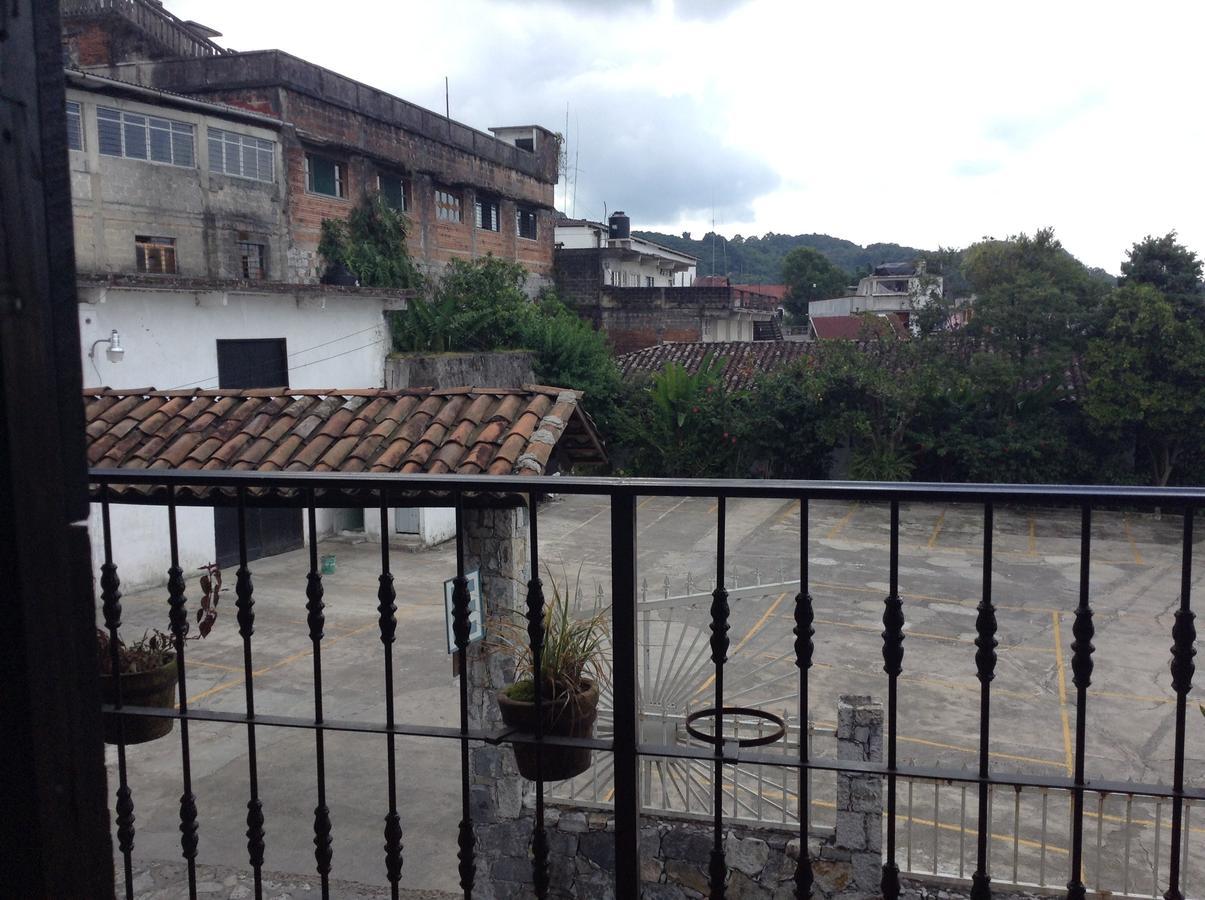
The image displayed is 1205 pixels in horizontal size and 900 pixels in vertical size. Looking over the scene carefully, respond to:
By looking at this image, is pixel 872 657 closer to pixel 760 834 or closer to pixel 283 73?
pixel 760 834

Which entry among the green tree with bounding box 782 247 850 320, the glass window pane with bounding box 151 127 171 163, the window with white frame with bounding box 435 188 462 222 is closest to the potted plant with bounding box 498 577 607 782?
the glass window pane with bounding box 151 127 171 163

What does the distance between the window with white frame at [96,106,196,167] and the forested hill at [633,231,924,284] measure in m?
49.4

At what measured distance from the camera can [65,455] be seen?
3.34 feet

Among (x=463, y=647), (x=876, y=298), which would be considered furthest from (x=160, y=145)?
(x=876, y=298)

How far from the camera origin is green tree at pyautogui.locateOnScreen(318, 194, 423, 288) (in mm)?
20703

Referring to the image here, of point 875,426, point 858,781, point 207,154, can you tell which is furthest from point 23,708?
point 875,426

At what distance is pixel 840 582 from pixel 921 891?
9.05m

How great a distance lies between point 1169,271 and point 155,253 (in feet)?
64.6

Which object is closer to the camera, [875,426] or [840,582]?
[840,582]

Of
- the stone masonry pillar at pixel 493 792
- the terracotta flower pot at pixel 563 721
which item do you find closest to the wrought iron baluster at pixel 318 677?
the terracotta flower pot at pixel 563 721

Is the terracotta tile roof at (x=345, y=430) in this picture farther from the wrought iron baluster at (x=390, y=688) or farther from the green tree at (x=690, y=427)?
the green tree at (x=690, y=427)

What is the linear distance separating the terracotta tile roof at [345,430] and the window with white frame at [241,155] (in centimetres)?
1174

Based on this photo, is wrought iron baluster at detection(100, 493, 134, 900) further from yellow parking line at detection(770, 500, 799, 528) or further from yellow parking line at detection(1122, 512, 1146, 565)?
yellow parking line at detection(1122, 512, 1146, 565)

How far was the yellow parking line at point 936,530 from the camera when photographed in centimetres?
1748
